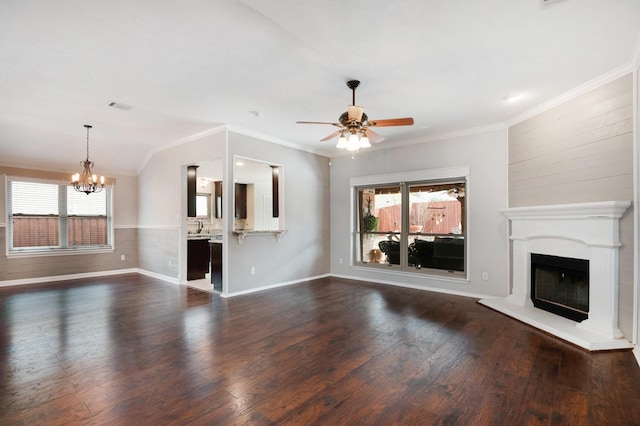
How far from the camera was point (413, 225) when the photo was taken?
5918mm

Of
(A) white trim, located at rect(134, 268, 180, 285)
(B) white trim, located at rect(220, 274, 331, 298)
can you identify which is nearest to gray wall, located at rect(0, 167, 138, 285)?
(A) white trim, located at rect(134, 268, 180, 285)

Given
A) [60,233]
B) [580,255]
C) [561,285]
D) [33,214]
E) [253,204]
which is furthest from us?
[253,204]

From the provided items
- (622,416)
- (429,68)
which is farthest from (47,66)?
(622,416)

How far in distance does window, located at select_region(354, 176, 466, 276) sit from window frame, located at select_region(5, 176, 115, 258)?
578cm

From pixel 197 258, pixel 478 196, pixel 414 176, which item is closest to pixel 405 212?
pixel 414 176

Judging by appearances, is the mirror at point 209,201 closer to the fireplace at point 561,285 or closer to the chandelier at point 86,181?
the chandelier at point 86,181

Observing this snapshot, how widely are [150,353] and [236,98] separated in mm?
3005

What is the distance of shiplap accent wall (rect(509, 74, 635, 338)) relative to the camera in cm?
312

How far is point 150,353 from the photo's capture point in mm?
2910

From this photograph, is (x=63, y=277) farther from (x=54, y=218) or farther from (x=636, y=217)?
(x=636, y=217)

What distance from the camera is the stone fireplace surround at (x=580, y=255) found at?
314cm

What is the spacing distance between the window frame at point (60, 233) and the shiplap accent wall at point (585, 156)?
8339 millimetres

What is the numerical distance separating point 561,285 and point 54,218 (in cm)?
914

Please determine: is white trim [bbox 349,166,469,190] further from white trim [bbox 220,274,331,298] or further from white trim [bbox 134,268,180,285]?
white trim [bbox 134,268,180,285]
